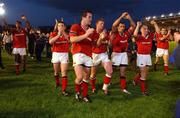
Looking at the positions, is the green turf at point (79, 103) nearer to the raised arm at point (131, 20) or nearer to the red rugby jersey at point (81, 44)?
the red rugby jersey at point (81, 44)

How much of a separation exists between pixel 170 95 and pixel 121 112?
11.1 ft

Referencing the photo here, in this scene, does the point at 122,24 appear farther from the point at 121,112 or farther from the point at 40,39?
the point at 40,39

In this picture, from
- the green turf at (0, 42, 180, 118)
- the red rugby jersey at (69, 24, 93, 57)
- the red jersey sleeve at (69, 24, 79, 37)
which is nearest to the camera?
the green turf at (0, 42, 180, 118)

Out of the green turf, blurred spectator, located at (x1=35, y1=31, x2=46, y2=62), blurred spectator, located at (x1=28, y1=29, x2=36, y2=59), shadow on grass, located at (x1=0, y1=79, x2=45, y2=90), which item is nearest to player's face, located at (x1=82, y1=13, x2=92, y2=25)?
the green turf

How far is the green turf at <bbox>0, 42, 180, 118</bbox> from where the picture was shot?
10.2 meters

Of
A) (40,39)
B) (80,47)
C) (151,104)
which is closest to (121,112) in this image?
(151,104)

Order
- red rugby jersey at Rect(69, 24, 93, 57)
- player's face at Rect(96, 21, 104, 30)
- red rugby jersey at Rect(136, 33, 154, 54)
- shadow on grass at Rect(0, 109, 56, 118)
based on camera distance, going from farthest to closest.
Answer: red rugby jersey at Rect(136, 33, 154, 54) < player's face at Rect(96, 21, 104, 30) < red rugby jersey at Rect(69, 24, 93, 57) < shadow on grass at Rect(0, 109, 56, 118)

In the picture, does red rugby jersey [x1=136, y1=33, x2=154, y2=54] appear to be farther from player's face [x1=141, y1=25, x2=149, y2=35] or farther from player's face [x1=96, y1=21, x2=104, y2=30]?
player's face [x1=96, y1=21, x2=104, y2=30]

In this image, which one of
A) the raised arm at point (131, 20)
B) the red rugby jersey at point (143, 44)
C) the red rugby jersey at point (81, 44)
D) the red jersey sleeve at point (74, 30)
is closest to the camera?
the red jersey sleeve at point (74, 30)

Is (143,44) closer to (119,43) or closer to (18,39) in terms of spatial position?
(119,43)

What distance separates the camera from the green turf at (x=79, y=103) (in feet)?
33.6

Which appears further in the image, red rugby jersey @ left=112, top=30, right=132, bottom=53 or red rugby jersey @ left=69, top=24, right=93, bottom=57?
red rugby jersey @ left=112, top=30, right=132, bottom=53

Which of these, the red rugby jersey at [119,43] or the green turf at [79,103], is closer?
the green turf at [79,103]

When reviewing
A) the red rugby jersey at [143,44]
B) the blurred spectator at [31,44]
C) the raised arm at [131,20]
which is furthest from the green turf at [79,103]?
the blurred spectator at [31,44]
